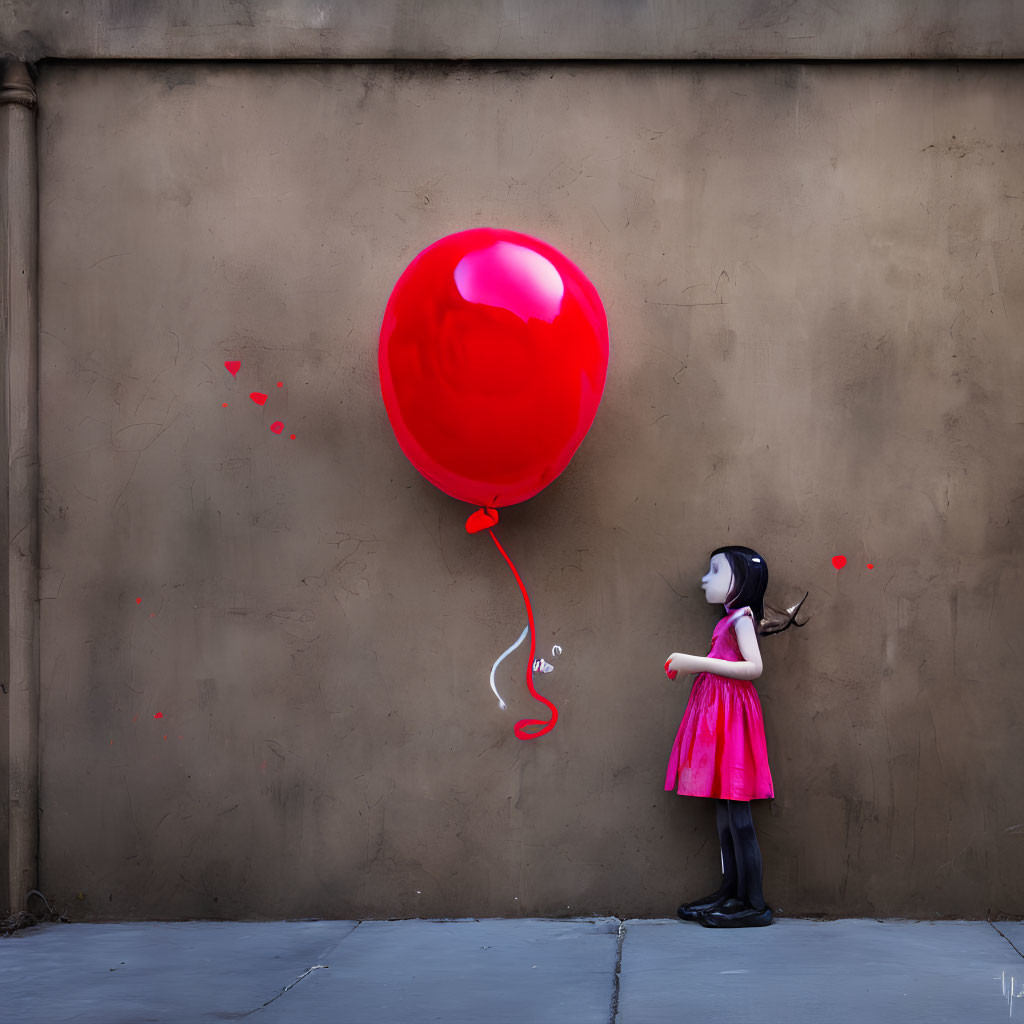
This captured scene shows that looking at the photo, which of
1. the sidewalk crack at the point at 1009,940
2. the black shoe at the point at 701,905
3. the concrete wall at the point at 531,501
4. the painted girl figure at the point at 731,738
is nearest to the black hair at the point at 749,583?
the painted girl figure at the point at 731,738

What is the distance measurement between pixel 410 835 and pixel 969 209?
3.17m

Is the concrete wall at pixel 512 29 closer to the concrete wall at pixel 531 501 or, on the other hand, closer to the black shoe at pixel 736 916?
the concrete wall at pixel 531 501

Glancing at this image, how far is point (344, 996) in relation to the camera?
3133 mm

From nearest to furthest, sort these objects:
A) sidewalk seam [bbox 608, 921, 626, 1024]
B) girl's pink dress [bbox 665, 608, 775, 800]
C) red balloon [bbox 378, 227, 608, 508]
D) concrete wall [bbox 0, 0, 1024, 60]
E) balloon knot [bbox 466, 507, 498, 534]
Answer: sidewalk seam [bbox 608, 921, 626, 1024]
red balloon [bbox 378, 227, 608, 508]
girl's pink dress [bbox 665, 608, 775, 800]
balloon knot [bbox 466, 507, 498, 534]
concrete wall [bbox 0, 0, 1024, 60]

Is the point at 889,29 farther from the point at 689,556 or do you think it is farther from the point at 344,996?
the point at 344,996

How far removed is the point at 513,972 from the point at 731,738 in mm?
1085

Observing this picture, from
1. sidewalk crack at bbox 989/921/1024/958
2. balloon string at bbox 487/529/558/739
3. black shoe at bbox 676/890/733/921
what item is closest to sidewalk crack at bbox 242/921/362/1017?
balloon string at bbox 487/529/558/739

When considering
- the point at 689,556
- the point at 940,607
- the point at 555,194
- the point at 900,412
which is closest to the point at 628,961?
the point at 689,556

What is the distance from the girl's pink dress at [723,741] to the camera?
12.1 ft

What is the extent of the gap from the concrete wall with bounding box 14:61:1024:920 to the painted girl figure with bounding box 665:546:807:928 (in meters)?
0.17

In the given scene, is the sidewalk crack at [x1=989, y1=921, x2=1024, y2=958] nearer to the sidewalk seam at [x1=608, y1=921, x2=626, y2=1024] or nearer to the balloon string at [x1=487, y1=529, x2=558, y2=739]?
the sidewalk seam at [x1=608, y1=921, x2=626, y2=1024]

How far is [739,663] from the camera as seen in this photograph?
371 cm

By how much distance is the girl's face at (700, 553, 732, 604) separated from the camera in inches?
149

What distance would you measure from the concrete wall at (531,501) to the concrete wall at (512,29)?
0.09 meters
